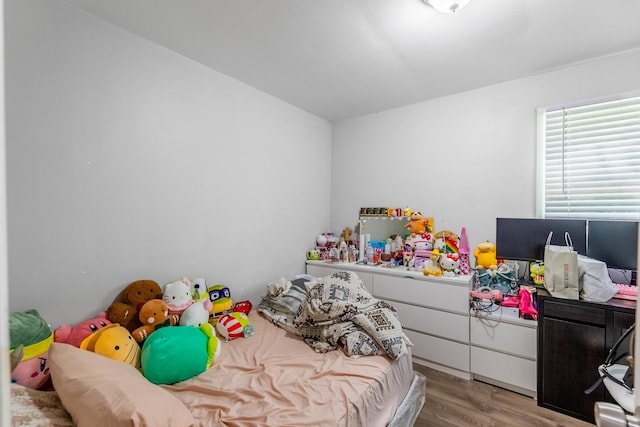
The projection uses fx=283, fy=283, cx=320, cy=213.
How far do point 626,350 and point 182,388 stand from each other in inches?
103

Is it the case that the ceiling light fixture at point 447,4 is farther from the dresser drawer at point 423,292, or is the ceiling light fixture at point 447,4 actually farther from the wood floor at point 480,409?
the wood floor at point 480,409

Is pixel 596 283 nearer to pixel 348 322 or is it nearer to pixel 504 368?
pixel 504 368

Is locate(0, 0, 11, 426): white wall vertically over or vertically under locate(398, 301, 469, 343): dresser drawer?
over

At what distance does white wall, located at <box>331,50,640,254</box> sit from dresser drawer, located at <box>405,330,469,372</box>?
0.95 m

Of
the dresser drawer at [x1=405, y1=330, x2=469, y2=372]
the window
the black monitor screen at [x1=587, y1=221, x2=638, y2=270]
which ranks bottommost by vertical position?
the dresser drawer at [x1=405, y1=330, x2=469, y2=372]

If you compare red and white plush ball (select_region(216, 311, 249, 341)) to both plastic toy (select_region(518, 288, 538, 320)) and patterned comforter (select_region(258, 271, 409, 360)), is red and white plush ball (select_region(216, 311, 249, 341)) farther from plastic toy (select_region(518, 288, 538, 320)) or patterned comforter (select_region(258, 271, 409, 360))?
plastic toy (select_region(518, 288, 538, 320))

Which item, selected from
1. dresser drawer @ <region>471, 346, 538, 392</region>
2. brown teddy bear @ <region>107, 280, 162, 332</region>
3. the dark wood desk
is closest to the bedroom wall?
brown teddy bear @ <region>107, 280, 162, 332</region>

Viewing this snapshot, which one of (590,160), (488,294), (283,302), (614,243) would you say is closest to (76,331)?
(283,302)

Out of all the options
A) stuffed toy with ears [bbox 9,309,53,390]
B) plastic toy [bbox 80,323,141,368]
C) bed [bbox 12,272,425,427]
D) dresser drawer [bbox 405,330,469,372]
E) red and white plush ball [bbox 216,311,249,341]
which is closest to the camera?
bed [bbox 12,272,425,427]

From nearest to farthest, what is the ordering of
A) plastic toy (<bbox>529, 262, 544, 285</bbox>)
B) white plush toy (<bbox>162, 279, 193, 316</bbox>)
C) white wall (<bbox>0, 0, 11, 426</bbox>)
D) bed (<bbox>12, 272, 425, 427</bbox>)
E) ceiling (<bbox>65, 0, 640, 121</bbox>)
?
1. white wall (<bbox>0, 0, 11, 426</bbox>)
2. bed (<bbox>12, 272, 425, 427</bbox>)
3. ceiling (<bbox>65, 0, 640, 121</bbox>)
4. white plush toy (<bbox>162, 279, 193, 316</bbox>)
5. plastic toy (<bbox>529, 262, 544, 285</bbox>)

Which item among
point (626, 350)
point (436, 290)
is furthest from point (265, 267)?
point (626, 350)

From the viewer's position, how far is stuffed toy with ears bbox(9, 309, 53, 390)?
1.26m

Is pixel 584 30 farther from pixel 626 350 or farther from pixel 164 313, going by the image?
pixel 164 313

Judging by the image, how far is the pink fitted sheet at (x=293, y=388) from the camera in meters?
1.29
